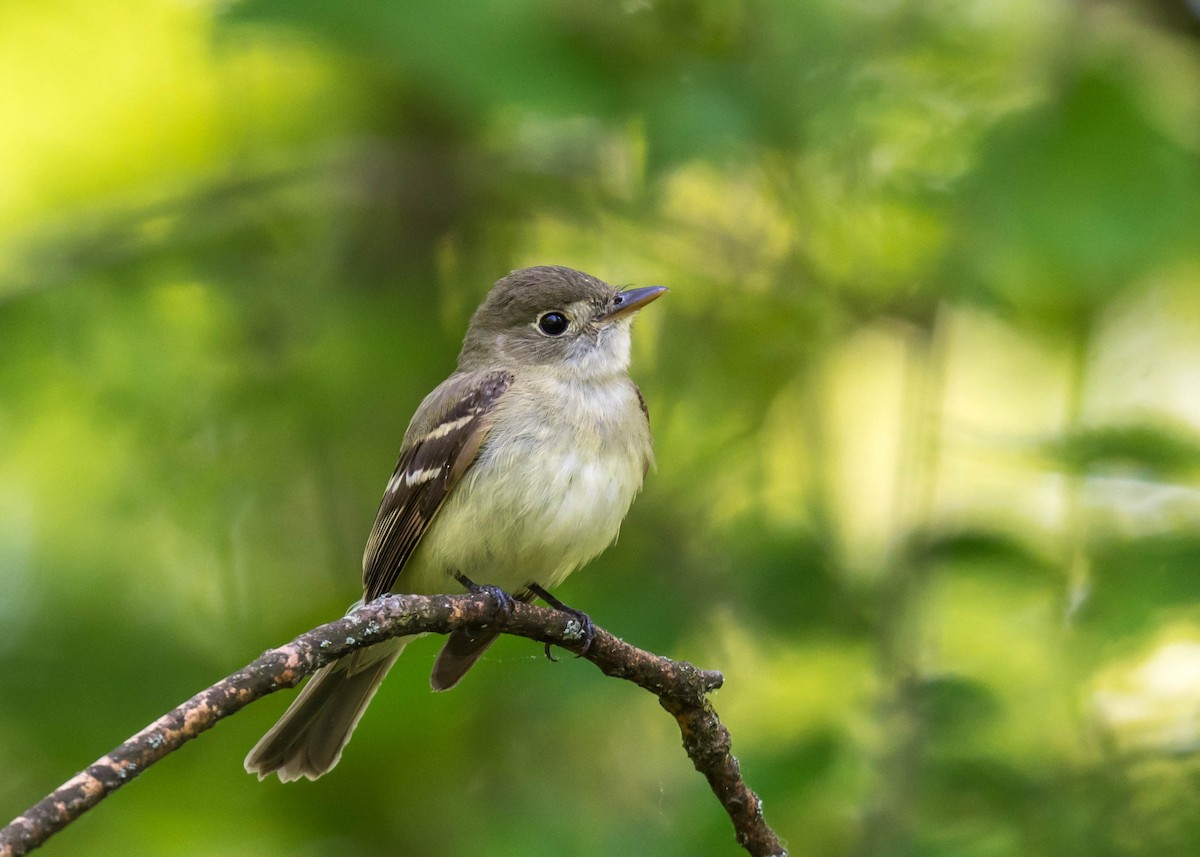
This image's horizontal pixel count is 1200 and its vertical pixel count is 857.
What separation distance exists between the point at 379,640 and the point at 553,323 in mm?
2947

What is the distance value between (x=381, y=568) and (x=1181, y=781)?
8.92ft

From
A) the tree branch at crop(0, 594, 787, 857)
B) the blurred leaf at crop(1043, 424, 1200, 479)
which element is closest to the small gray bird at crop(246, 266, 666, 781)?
the tree branch at crop(0, 594, 787, 857)

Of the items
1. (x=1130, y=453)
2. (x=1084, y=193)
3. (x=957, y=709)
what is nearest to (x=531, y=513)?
(x=957, y=709)

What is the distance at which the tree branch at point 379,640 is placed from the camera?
185 cm

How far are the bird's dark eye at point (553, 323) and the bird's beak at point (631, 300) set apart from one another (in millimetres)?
175

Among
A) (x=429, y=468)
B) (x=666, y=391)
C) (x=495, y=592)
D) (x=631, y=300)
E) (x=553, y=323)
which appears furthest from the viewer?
(x=666, y=391)

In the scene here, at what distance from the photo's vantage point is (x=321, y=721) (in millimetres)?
4836

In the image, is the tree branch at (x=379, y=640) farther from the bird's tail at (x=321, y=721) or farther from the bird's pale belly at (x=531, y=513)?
the bird's tail at (x=321, y=721)

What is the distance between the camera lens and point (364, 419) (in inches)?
260

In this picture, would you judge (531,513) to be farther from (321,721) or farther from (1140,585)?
(1140,585)

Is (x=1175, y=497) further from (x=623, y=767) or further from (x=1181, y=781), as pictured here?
(x=623, y=767)

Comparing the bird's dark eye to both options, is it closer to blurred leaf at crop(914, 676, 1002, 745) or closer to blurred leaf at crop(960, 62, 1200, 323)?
blurred leaf at crop(960, 62, 1200, 323)

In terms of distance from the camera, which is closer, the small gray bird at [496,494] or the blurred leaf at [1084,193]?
the small gray bird at [496,494]

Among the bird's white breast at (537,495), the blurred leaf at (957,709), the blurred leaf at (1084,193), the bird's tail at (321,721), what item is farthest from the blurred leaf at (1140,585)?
the bird's tail at (321,721)
